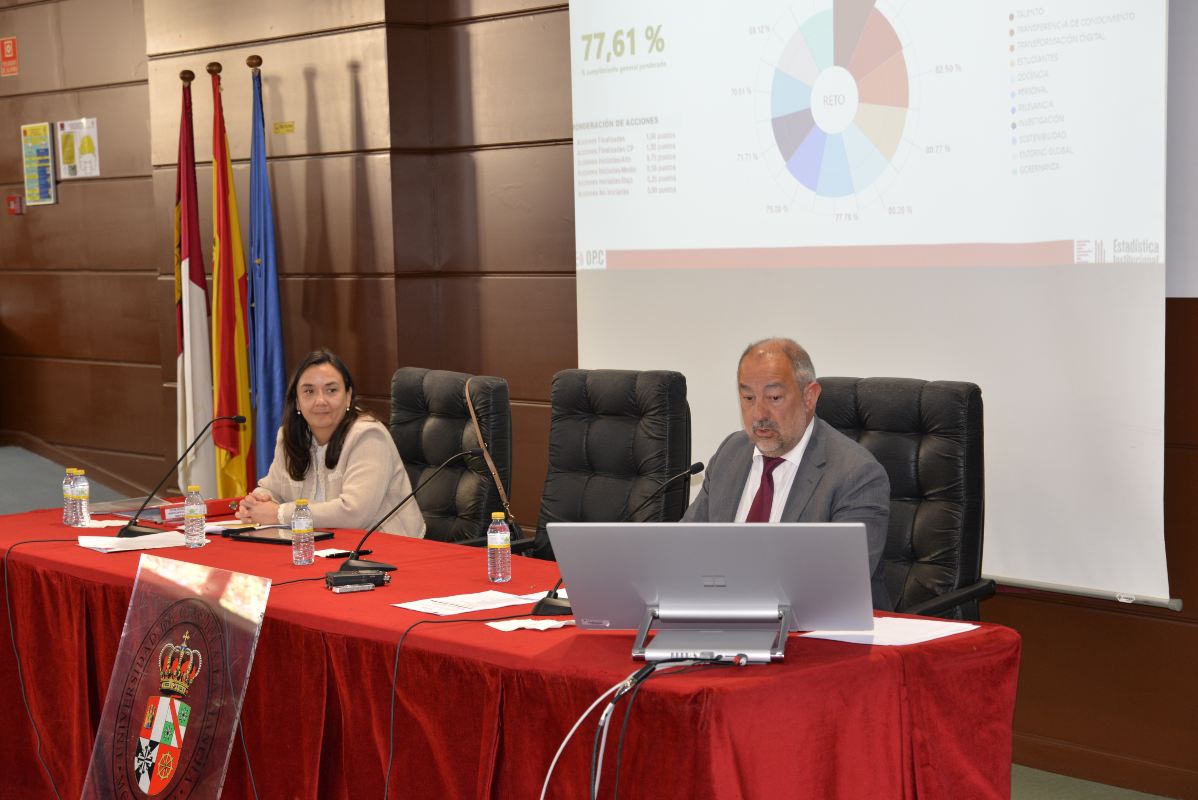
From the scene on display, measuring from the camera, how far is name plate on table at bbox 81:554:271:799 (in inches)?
106

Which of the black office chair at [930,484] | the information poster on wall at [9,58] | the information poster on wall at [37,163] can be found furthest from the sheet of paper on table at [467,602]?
the information poster on wall at [9,58]

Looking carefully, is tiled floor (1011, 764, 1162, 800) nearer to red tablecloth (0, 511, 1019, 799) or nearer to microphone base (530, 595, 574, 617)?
red tablecloth (0, 511, 1019, 799)

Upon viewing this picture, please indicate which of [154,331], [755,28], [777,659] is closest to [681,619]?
[777,659]

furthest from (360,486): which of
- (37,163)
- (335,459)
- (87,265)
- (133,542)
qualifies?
(37,163)

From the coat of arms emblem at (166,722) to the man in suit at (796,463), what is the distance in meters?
1.24

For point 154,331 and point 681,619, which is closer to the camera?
point 681,619

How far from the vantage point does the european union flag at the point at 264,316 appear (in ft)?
17.9

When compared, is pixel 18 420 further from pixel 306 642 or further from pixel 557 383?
pixel 306 642

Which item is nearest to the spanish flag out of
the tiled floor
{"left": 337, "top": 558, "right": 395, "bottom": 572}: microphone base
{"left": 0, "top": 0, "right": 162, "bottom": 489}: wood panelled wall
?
{"left": 0, "top": 0, "right": 162, "bottom": 489}: wood panelled wall

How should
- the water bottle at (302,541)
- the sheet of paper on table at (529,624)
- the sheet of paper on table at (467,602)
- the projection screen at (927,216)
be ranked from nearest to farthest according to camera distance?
1. the sheet of paper on table at (529,624)
2. the sheet of paper on table at (467,602)
3. the water bottle at (302,541)
4. the projection screen at (927,216)

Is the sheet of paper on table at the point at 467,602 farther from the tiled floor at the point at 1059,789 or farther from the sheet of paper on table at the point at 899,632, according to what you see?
the tiled floor at the point at 1059,789

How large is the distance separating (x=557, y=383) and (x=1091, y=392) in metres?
1.43

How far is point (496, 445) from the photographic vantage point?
3.95 metres

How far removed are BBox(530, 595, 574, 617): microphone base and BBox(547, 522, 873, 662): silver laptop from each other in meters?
0.22
